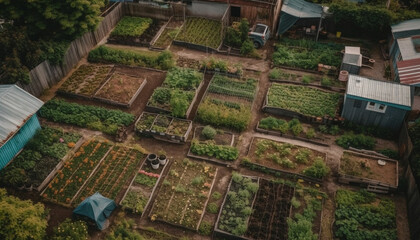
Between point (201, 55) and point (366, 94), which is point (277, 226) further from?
point (201, 55)

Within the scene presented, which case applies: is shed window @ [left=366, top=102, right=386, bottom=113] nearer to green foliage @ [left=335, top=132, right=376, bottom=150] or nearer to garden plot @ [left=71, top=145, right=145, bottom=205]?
green foliage @ [left=335, top=132, right=376, bottom=150]

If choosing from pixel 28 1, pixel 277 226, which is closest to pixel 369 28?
pixel 277 226

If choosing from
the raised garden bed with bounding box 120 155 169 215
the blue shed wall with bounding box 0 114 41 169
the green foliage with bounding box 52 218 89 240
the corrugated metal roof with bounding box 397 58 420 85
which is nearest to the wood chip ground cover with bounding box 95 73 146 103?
the blue shed wall with bounding box 0 114 41 169

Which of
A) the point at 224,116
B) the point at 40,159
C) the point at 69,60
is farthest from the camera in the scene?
the point at 69,60

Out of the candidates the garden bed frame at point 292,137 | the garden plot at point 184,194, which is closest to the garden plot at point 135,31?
the garden bed frame at point 292,137

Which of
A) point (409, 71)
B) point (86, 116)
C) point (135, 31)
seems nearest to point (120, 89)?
point (86, 116)

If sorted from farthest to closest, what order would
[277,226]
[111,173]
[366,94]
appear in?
[366,94] < [111,173] < [277,226]

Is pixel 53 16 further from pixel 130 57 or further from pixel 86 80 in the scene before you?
pixel 130 57
